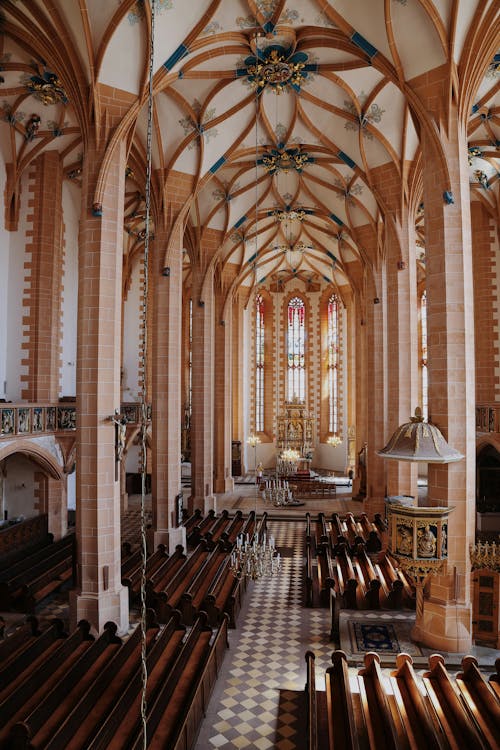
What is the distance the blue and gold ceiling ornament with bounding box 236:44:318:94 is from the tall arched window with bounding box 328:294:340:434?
21331mm

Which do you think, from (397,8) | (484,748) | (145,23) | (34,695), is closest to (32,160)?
(145,23)

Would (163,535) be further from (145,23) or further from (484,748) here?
(145,23)

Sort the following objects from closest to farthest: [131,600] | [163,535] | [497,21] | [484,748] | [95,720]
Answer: [484,748]
[95,720]
[497,21]
[131,600]
[163,535]

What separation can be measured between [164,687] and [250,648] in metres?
4.00

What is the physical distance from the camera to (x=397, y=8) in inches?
418

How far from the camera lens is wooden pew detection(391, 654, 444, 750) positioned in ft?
21.2

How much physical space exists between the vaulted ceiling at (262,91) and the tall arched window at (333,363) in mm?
12155

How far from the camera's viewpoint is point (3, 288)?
53.4ft

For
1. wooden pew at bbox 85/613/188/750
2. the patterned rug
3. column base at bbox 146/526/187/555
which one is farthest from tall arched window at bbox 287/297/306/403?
wooden pew at bbox 85/613/188/750

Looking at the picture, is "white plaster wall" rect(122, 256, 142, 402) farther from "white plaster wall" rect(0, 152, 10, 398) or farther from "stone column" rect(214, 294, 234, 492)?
"white plaster wall" rect(0, 152, 10, 398)

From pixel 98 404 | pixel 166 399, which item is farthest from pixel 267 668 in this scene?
pixel 166 399

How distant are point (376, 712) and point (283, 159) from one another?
16861 millimetres

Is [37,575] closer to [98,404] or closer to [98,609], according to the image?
[98,609]

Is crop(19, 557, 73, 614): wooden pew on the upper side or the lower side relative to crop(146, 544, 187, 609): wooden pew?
lower
